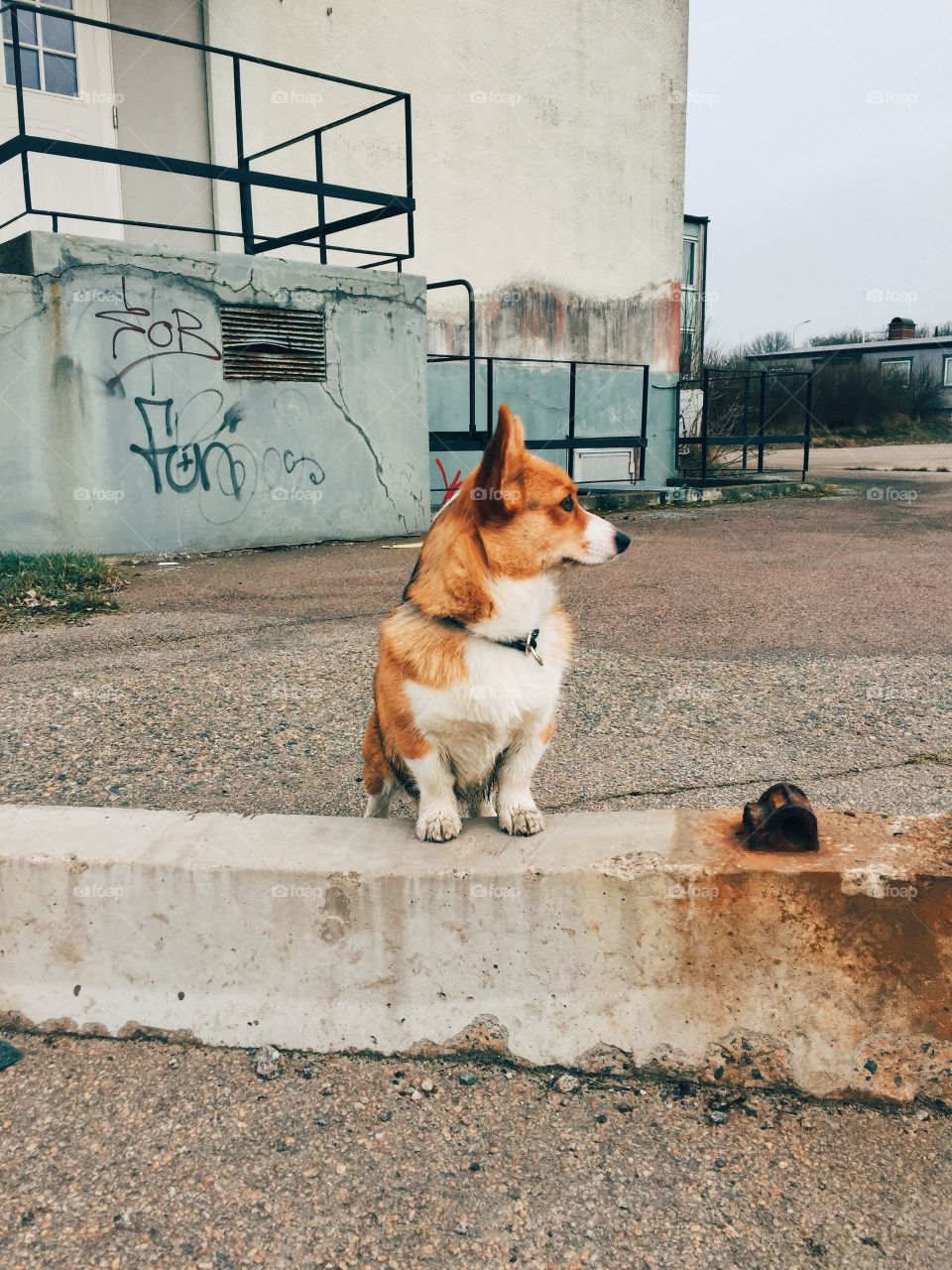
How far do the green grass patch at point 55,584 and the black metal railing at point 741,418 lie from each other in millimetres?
9485

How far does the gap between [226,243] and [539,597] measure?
1021 cm

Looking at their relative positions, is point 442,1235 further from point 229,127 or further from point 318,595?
point 229,127

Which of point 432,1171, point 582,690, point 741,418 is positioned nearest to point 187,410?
point 582,690

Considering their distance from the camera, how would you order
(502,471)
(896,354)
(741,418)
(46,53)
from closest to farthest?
(502,471)
(46,53)
(741,418)
(896,354)

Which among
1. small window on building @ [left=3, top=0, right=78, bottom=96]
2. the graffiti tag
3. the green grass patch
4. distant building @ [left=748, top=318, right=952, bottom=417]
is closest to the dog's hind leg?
the green grass patch

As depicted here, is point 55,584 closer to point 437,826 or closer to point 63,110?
point 437,826

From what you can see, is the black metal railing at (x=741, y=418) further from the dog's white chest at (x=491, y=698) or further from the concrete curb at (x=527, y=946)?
the concrete curb at (x=527, y=946)

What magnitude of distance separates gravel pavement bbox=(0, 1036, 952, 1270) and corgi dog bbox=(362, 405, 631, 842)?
0.63m

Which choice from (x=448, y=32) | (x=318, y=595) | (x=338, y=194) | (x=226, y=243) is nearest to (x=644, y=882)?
(x=318, y=595)

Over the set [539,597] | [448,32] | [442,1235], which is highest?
[448,32]

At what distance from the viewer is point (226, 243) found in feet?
36.8

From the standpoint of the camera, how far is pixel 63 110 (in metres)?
10.3

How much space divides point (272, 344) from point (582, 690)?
5.87m

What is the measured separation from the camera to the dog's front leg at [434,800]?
2406 mm
